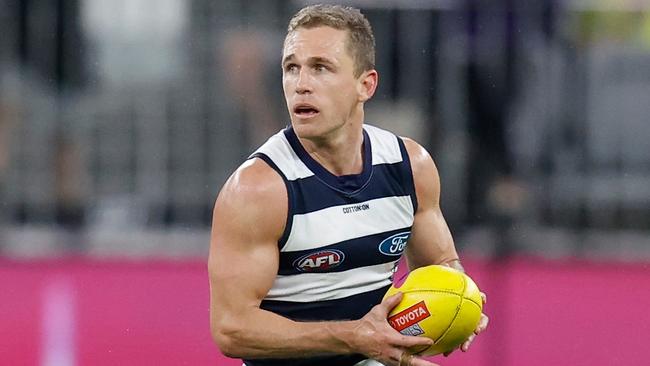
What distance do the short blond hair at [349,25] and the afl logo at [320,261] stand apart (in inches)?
26.4

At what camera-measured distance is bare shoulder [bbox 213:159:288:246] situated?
5207 mm

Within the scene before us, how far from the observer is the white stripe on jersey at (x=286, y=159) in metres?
5.41

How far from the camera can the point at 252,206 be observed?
17.1ft

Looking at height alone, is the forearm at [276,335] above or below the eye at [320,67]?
below

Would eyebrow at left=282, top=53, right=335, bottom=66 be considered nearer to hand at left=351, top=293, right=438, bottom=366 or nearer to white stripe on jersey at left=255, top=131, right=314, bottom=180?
white stripe on jersey at left=255, top=131, right=314, bottom=180

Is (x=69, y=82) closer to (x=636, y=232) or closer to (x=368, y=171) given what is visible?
(x=636, y=232)

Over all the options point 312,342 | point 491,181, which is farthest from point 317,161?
point 491,181

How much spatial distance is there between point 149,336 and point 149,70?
2.56 metres

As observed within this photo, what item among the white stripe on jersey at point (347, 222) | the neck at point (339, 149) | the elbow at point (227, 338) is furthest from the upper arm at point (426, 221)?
the elbow at point (227, 338)

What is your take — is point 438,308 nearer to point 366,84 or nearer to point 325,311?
point 325,311

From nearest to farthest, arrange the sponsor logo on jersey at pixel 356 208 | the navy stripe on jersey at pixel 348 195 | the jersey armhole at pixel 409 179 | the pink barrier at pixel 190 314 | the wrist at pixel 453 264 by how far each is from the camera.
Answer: the navy stripe on jersey at pixel 348 195 < the sponsor logo on jersey at pixel 356 208 < the jersey armhole at pixel 409 179 < the wrist at pixel 453 264 < the pink barrier at pixel 190 314

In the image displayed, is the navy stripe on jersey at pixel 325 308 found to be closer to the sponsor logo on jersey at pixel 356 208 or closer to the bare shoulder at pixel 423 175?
the sponsor logo on jersey at pixel 356 208

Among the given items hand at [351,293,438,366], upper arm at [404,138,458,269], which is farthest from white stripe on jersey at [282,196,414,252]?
hand at [351,293,438,366]

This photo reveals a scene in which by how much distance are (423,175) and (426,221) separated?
7.5 inches
